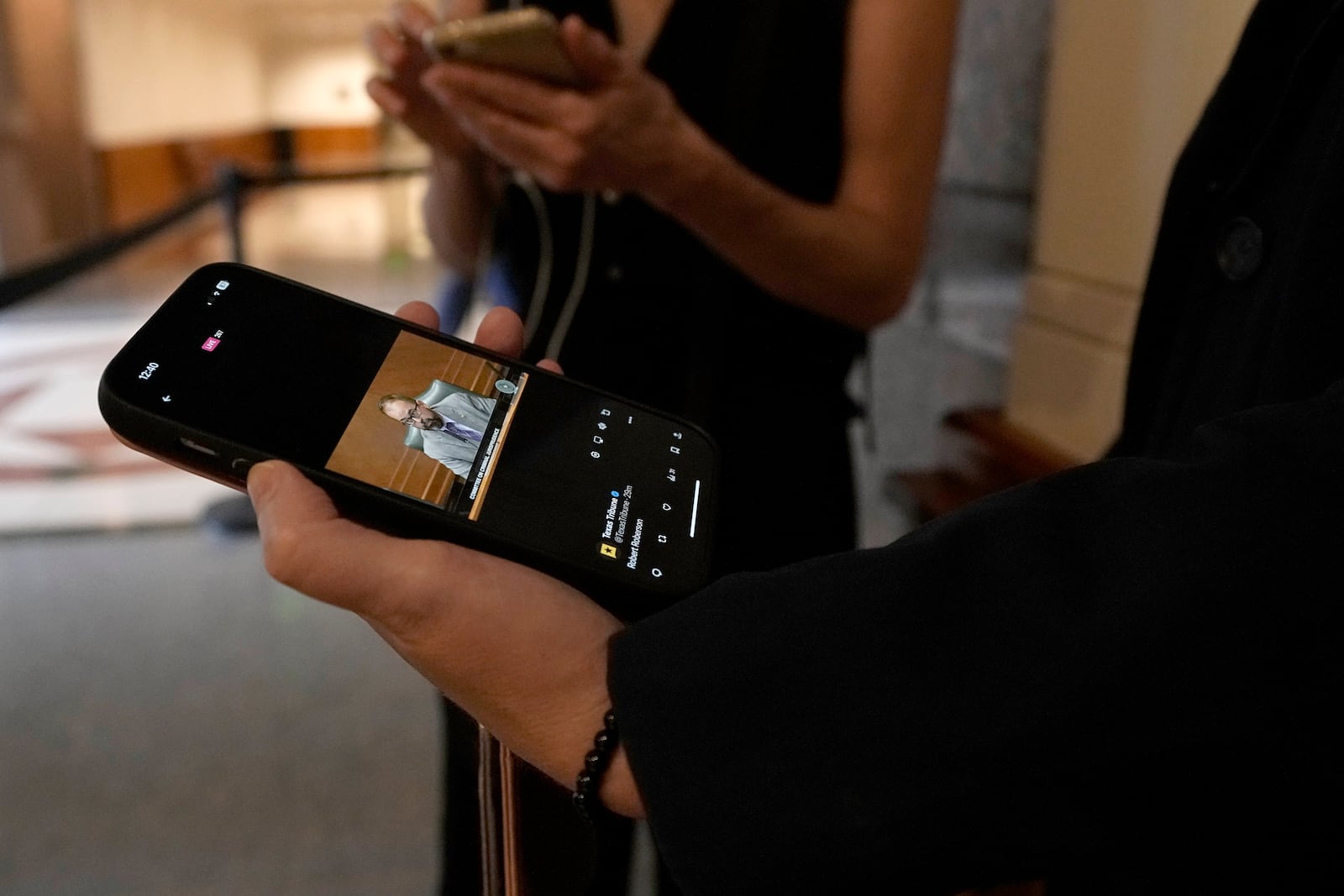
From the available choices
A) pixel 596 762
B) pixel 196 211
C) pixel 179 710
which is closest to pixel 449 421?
pixel 596 762

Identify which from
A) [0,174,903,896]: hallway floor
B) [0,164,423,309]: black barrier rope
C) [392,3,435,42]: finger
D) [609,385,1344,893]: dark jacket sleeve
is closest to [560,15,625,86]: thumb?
[392,3,435,42]: finger

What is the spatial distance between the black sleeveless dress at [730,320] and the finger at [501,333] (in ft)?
0.52

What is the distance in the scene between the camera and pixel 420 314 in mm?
430

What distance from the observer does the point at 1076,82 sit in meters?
1.13

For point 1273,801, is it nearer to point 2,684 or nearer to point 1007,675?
point 1007,675

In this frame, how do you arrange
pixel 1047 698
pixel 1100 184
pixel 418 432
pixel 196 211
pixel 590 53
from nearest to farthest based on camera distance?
pixel 1047 698 < pixel 418 432 < pixel 590 53 < pixel 1100 184 < pixel 196 211

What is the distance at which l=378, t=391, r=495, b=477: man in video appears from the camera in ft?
1.19

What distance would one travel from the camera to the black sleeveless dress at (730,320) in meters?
0.59

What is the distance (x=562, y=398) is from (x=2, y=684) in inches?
54.5

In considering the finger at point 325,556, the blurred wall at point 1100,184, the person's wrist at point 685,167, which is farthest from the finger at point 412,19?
the blurred wall at point 1100,184

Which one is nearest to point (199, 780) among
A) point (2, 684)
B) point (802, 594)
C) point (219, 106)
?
point (2, 684)

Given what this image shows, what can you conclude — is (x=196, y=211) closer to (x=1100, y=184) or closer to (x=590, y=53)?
(x=1100, y=184)

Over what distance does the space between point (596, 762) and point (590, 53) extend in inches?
15.0

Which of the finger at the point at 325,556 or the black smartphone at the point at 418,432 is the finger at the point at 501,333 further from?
the finger at the point at 325,556
